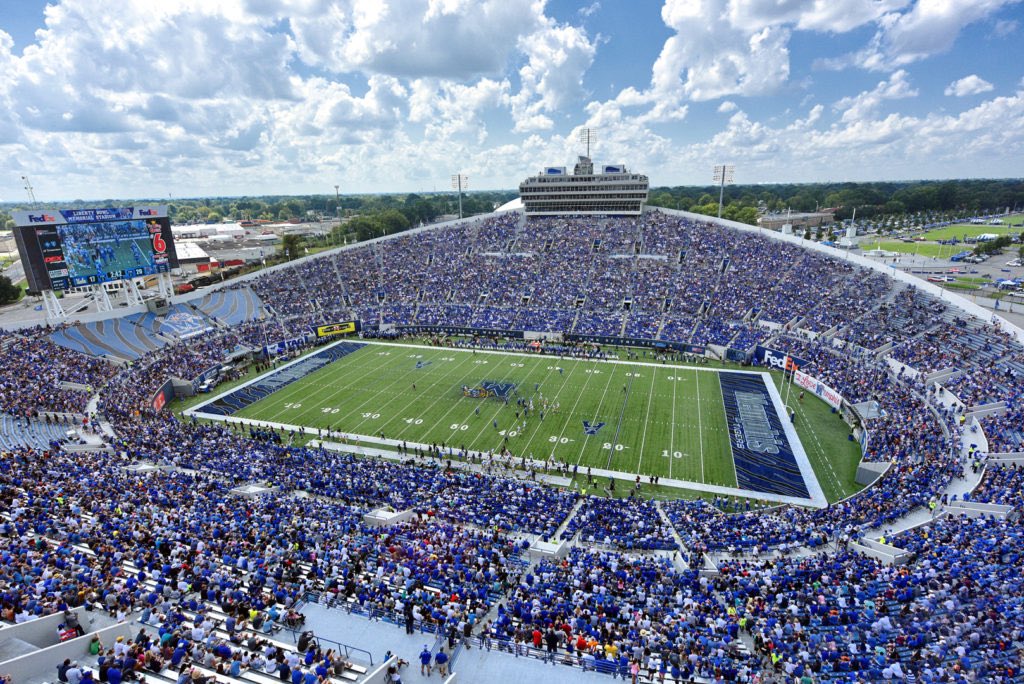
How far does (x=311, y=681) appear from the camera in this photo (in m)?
9.20

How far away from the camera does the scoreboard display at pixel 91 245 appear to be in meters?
36.1

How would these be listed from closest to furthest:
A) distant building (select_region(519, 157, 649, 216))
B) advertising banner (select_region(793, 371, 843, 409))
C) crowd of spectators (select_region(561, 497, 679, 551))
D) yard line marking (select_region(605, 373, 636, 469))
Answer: crowd of spectators (select_region(561, 497, 679, 551))
yard line marking (select_region(605, 373, 636, 469))
advertising banner (select_region(793, 371, 843, 409))
distant building (select_region(519, 157, 649, 216))

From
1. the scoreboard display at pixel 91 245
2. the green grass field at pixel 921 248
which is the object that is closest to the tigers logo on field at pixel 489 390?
the scoreboard display at pixel 91 245

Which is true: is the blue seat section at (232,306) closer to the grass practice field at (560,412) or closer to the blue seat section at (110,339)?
the blue seat section at (110,339)

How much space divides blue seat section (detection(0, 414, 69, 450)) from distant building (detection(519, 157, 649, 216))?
5728 cm

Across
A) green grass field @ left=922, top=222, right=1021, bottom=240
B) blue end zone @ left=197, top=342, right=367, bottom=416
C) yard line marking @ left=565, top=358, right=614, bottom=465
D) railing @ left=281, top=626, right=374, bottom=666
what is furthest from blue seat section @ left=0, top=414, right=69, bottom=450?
green grass field @ left=922, top=222, right=1021, bottom=240

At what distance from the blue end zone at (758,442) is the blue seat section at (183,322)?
136 feet

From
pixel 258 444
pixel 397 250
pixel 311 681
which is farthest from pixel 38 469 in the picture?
pixel 397 250

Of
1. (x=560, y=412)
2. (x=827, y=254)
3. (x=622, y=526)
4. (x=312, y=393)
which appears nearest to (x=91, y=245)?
(x=312, y=393)

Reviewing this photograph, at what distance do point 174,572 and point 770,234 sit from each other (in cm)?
5926

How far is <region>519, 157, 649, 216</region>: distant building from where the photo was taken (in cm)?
6850

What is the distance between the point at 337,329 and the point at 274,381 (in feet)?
37.8

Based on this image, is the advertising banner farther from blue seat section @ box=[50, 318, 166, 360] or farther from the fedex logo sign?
blue seat section @ box=[50, 318, 166, 360]

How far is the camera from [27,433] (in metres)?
24.8
